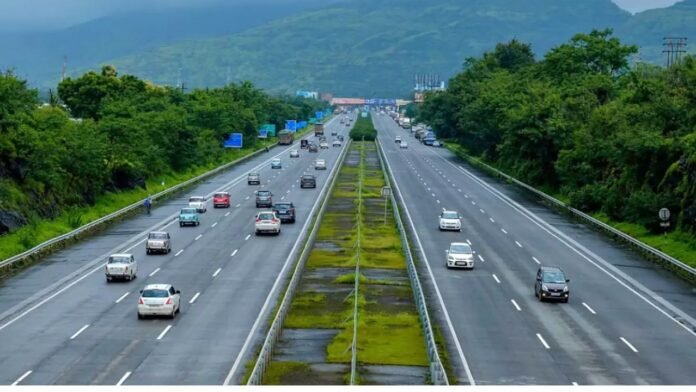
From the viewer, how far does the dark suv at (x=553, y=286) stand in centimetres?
5209

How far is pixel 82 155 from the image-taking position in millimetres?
91438

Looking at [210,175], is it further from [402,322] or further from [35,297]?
[402,322]

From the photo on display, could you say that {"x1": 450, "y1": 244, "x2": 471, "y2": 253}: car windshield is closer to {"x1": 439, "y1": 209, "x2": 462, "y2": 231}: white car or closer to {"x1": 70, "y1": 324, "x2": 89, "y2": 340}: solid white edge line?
{"x1": 439, "y1": 209, "x2": 462, "y2": 231}: white car

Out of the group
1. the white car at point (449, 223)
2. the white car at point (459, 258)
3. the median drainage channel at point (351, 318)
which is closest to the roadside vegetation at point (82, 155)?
the median drainage channel at point (351, 318)

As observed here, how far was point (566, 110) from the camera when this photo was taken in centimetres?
11512

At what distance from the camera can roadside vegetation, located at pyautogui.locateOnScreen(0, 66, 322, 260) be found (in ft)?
257

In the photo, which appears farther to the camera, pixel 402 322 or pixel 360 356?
pixel 402 322

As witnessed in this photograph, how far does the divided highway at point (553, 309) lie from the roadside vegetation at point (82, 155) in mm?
24777

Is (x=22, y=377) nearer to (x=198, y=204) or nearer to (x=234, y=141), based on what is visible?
(x=198, y=204)

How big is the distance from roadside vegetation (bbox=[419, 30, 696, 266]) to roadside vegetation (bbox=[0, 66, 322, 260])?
1422 inches

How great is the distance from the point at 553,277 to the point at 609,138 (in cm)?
4567

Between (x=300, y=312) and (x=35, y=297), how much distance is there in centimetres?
1257

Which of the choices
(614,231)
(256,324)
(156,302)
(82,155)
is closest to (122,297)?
(156,302)

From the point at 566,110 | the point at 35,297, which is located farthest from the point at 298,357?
the point at 566,110
